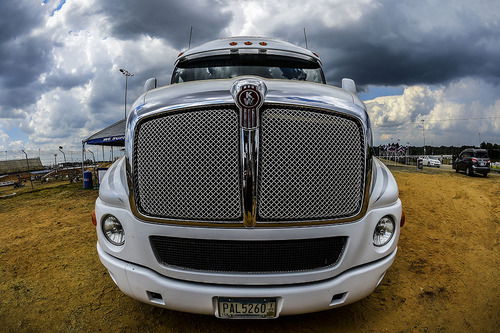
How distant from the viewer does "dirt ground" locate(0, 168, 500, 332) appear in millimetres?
2881

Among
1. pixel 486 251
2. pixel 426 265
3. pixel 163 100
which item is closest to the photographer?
pixel 163 100

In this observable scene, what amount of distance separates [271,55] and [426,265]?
356 centimetres

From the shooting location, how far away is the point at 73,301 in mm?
3373

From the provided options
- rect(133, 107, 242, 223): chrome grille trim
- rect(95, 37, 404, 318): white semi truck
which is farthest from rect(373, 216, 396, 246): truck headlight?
rect(133, 107, 242, 223): chrome grille trim

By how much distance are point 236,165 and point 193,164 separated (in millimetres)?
308

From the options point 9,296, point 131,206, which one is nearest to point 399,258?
point 131,206

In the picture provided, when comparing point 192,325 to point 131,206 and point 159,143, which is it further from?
point 159,143

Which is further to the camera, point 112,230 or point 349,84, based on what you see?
point 349,84

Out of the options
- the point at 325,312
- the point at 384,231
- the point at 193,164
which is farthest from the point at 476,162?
the point at 193,164

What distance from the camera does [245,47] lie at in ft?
13.0

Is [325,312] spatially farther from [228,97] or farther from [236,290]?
[228,97]

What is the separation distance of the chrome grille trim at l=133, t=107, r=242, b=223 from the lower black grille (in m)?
0.20

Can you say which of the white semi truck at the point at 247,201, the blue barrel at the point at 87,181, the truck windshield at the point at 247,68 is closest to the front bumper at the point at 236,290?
the white semi truck at the point at 247,201

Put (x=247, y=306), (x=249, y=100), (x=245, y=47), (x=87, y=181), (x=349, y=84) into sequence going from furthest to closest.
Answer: (x=87, y=181) < (x=245, y=47) < (x=349, y=84) < (x=247, y=306) < (x=249, y=100)
